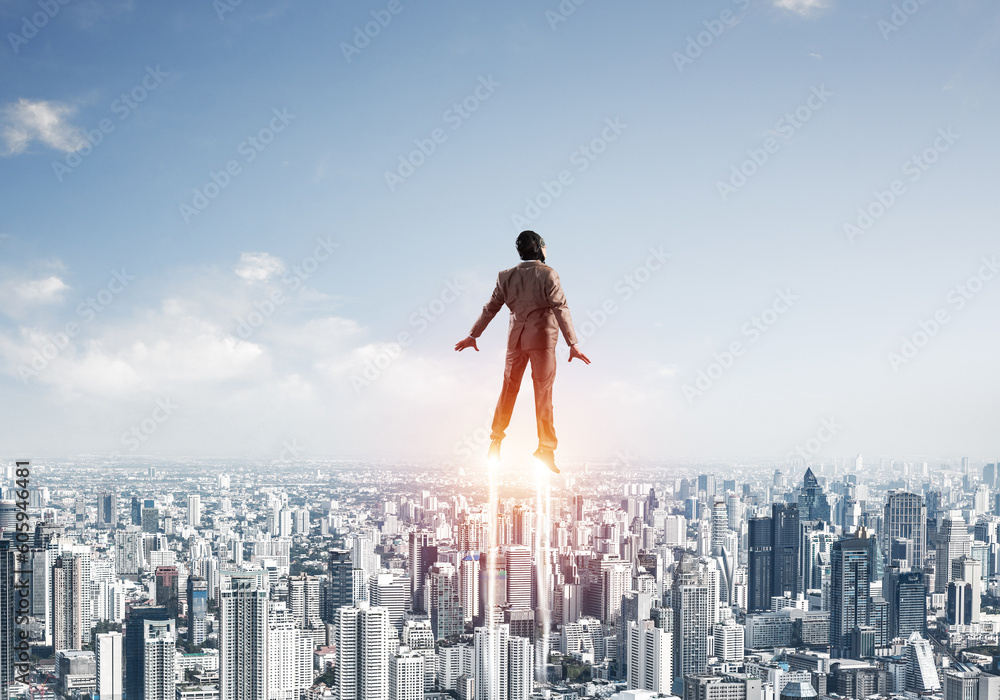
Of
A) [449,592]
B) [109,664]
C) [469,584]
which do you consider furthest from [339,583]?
[109,664]

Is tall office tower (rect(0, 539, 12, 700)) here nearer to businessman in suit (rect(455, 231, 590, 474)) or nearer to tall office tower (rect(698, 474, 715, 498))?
businessman in suit (rect(455, 231, 590, 474))

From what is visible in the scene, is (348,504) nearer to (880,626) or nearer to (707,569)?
(707,569)

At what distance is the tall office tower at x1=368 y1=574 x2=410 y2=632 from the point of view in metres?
12.2

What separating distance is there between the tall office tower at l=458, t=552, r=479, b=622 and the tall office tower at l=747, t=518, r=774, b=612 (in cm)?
493

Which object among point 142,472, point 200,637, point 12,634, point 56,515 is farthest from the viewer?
point 142,472

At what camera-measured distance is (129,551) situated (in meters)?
14.2

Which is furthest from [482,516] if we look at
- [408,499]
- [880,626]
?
[880,626]

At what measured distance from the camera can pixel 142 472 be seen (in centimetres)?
1405

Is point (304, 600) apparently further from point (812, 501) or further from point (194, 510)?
point (812, 501)

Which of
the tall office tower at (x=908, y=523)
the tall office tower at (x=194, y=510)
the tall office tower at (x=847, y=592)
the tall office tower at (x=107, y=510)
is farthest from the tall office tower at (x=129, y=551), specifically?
the tall office tower at (x=908, y=523)

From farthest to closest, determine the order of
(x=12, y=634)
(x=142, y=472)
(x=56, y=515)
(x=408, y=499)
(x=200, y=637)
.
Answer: (x=142, y=472) → (x=56, y=515) → (x=408, y=499) → (x=200, y=637) → (x=12, y=634)

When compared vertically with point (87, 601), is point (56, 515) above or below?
above

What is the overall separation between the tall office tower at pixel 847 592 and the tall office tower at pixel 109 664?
32.0 feet

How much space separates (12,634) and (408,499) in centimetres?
446
